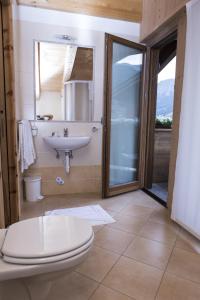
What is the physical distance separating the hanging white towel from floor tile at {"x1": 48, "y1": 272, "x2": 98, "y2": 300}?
1411mm

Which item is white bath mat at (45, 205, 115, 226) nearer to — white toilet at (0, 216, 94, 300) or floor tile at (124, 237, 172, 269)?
floor tile at (124, 237, 172, 269)

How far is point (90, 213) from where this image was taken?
7.94 ft

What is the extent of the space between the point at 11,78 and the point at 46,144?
1.16m

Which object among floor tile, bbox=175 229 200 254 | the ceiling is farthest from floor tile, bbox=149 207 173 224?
the ceiling

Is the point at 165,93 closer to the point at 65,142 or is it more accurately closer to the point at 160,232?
the point at 65,142

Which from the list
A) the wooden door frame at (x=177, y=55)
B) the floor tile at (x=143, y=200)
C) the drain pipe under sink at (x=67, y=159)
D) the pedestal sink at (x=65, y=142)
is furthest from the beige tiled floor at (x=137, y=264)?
the pedestal sink at (x=65, y=142)

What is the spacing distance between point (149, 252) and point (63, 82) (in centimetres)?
219

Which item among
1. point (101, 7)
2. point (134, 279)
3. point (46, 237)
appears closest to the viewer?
point (46, 237)

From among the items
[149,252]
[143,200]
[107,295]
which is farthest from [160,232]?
[107,295]

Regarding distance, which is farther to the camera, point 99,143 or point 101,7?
point 99,143

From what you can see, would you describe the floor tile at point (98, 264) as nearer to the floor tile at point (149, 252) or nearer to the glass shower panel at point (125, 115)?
the floor tile at point (149, 252)

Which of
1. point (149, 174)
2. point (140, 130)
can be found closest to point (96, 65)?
point (140, 130)

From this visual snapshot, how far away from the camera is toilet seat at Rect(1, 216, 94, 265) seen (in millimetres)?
951

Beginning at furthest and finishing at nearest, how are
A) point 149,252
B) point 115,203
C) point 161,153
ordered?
point 161,153, point 115,203, point 149,252
